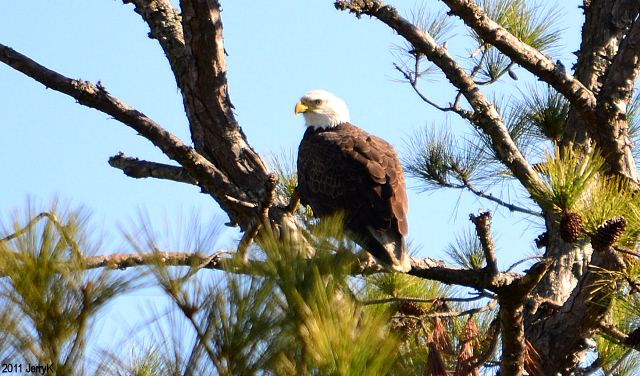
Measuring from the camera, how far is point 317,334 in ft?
6.91

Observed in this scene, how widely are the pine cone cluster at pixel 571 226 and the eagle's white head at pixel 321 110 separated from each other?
9.56 feet

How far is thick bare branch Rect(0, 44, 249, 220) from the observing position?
4191mm

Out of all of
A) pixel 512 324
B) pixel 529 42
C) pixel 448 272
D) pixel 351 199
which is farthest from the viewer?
pixel 529 42

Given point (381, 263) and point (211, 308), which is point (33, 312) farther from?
point (381, 263)

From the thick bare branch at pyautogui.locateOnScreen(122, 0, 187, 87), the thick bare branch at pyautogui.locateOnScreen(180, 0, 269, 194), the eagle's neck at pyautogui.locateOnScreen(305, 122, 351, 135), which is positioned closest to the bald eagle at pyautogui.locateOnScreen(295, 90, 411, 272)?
the eagle's neck at pyautogui.locateOnScreen(305, 122, 351, 135)

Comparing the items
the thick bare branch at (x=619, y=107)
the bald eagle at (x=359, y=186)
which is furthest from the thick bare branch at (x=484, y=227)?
the thick bare branch at (x=619, y=107)

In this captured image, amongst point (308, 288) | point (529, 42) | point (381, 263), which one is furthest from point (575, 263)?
point (308, 288)

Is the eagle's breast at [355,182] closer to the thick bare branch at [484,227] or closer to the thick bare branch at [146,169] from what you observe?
the thick bare branch at [146,169]

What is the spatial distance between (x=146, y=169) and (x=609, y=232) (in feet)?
7.65

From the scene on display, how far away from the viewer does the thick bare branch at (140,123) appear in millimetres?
4191

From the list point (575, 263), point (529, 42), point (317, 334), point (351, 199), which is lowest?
point (317, 334)

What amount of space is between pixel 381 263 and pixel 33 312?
2.24 meters

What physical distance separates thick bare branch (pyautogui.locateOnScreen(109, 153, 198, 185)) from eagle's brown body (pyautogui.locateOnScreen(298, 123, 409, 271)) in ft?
1.97

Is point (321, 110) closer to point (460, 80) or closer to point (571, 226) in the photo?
point (460, 80)
